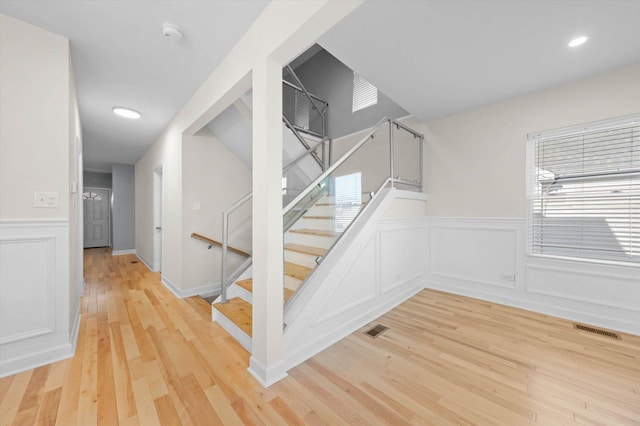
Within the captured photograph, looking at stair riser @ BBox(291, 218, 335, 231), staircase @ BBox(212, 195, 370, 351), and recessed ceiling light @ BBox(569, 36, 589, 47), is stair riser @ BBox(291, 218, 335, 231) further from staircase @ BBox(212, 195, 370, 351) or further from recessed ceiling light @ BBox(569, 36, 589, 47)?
recessed ceiling light @ BBox(569, 36, 589, 47)

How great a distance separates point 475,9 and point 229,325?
10.5 feet

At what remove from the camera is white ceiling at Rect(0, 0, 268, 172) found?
5.72ft

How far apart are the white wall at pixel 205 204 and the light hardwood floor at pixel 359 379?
976mm

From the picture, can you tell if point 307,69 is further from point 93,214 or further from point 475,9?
point 93,214

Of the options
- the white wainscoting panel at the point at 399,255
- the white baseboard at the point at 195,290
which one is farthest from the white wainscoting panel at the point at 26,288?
the white wainscoting panel at the point at 399,255

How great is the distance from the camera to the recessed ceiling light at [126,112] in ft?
11.0

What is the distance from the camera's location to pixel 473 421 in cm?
135

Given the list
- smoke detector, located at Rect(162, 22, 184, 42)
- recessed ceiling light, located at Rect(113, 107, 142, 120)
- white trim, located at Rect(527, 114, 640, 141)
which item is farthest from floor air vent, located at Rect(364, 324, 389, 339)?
recessed ceiling light, located at Rect(113, 107, 142, 120)

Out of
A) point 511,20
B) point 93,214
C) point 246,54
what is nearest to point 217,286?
point 246,54

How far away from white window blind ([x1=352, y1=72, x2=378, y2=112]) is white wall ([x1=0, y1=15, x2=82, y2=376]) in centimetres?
383

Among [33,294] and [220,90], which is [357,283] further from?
[33,294]

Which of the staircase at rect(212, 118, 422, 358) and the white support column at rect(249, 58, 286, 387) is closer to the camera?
the white support column at rect(249, 58, 286, 387)

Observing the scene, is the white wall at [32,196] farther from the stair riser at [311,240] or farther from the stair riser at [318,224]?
the stair riser at [318,224]

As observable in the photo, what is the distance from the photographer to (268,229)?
66.0 inches
